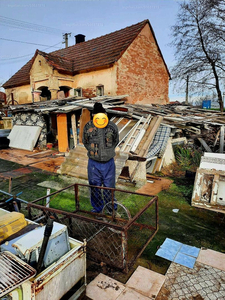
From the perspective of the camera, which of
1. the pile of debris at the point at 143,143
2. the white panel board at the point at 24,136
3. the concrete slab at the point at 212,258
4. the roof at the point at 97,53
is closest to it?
the concrete slab at the point at 212,258

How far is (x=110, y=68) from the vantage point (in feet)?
43.5

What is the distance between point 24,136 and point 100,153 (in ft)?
35.1

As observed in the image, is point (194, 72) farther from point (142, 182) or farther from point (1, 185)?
point (1, 185)

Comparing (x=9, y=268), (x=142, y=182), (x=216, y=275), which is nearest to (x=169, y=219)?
(x=216, y=275)

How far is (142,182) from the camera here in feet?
21.6

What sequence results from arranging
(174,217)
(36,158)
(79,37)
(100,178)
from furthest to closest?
(79,37) < (36,158) < (174,217) < (100,178)

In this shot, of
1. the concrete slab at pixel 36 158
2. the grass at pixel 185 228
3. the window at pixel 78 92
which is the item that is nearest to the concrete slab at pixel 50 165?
the concrete slab at pixel 36 158

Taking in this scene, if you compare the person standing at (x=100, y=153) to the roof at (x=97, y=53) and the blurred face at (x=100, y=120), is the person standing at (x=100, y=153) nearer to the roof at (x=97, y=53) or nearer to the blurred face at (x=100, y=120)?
the blurred face at (x=100, y=120)

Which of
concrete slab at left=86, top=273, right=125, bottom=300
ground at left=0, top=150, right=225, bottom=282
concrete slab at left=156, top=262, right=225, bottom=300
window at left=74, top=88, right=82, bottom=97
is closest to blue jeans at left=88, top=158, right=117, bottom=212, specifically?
ground at left=0, top=150, right=225, bottom=282

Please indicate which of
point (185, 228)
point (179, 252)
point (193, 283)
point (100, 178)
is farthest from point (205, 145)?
point (193, 283)

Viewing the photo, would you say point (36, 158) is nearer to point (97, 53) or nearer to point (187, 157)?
point (187, 157)

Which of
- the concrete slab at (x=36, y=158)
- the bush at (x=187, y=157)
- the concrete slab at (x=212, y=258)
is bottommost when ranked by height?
the concrete slab at (x=36, y=158)

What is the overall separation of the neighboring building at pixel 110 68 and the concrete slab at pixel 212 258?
11.4 m

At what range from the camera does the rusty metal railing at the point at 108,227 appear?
2.86m
